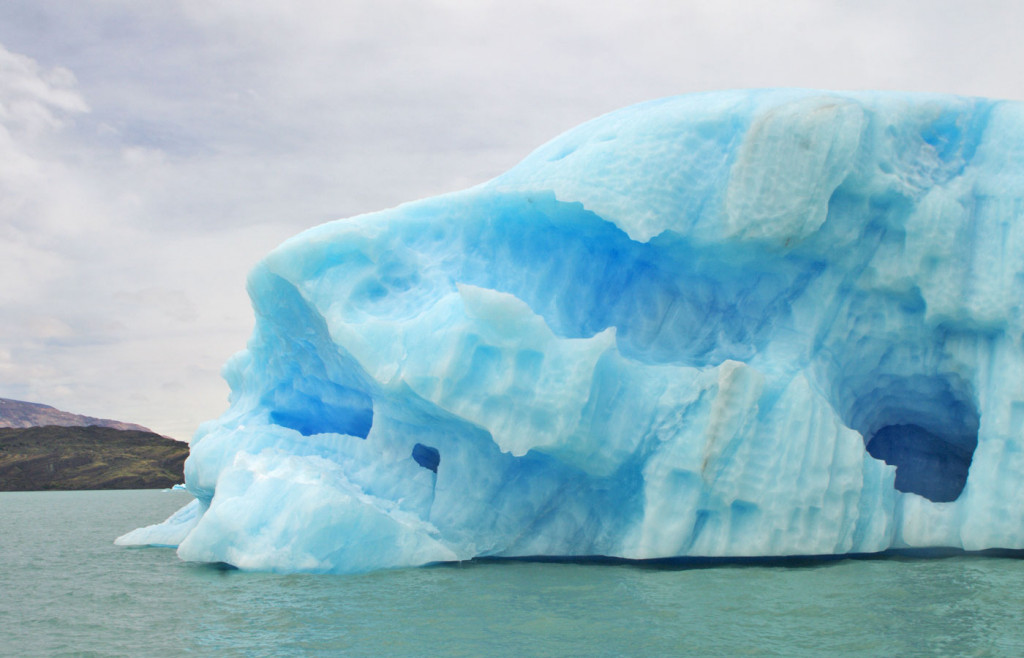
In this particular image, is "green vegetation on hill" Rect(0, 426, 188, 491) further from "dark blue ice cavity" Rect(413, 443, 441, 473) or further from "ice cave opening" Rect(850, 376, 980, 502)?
"ice cave opening" Rect(850, 376, 980, 502)

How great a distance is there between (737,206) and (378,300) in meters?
4.26

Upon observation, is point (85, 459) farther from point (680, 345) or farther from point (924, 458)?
point (924, 458)

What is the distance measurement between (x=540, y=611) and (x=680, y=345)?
4.28 metres

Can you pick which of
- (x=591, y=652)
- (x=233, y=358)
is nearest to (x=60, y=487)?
(x=233, y=358)

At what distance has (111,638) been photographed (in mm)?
6168

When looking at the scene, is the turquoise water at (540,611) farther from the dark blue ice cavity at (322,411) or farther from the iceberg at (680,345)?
the dark blue ice cavity at (322,411)

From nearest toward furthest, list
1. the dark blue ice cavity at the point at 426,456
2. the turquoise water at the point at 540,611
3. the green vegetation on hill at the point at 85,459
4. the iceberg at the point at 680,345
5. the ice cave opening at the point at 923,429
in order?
the turquoise water at the point at 540,611
the iceberg at the point at 680,345
the ice cave opening at the point at 923,429
the dark blue ice cavity at the point at 426,456
the green vegetation on hill at the point at 85,459

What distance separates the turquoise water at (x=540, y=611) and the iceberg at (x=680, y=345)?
60 cm

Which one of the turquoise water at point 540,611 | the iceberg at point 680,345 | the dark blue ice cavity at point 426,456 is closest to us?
the turquoise water at point 540,611

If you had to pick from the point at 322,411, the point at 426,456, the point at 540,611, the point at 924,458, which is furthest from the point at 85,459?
the point at 540,611

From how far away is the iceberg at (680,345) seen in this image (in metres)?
8.57

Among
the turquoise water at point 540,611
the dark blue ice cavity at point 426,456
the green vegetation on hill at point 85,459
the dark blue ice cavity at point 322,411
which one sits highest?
the dark blue ice cavity at point 322,411

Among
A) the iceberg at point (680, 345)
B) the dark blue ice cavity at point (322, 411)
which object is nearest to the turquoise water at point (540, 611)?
the iceberg at point (680, 345)

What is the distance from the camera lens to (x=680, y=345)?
978cm
